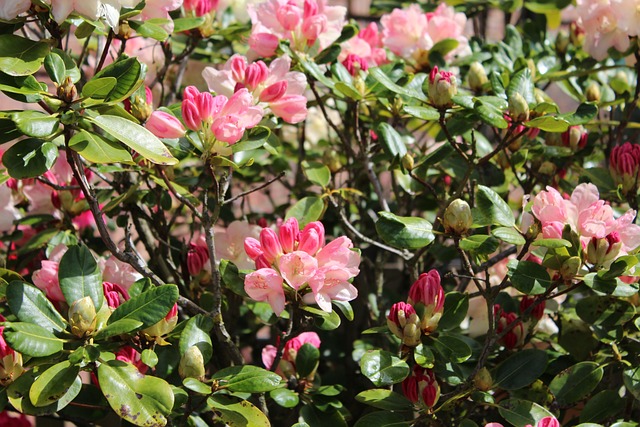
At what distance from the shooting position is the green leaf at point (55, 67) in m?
1.01

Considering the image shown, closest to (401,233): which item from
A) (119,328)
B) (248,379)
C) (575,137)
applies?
(248,379)

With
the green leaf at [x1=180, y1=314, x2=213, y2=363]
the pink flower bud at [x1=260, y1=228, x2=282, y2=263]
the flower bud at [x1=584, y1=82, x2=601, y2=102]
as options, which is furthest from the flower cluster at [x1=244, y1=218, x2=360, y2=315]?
the flower bud at [x1=584, y1=82, x2=601, y2=102]

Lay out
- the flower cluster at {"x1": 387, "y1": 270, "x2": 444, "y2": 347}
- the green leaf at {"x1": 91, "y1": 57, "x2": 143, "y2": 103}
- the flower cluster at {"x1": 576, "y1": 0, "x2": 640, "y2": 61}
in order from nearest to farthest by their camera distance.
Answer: the green leaf at {"x1": 91, "y1": 57, "x2": 143, "y2": 103}, the flower cluster at {"x1": 387, "y1": 270, "x2": 444, "y2": 347}, the flower cluster at {"x1": 576, "y1": 0, "x2": 640, "y2": 61}

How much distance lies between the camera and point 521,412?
1.14 metres

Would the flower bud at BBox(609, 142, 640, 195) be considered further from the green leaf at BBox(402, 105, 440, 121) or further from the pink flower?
the pink flower

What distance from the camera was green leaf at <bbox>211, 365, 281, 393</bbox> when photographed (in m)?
1.05

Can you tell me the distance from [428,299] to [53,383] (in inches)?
19.7

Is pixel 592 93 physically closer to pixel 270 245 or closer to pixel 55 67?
pixel 270 245

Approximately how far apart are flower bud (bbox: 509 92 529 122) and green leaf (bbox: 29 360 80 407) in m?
0.70

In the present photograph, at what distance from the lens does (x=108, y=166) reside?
1297 mm

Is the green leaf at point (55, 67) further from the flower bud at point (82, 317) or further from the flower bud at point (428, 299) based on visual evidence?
the flower bud at point (428, 299)

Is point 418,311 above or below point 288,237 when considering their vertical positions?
below

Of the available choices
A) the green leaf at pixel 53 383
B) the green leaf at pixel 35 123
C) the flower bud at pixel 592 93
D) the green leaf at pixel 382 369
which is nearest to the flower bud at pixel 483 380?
the green leaf at pixel 382 369

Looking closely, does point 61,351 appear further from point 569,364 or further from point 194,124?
point 569,364
